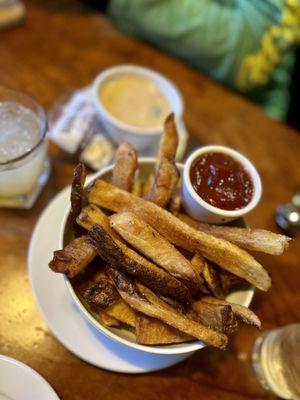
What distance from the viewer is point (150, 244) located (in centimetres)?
89

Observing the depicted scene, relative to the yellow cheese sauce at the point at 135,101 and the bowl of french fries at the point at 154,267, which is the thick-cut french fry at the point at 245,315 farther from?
the yellow cheese sauce at the point at 135,101

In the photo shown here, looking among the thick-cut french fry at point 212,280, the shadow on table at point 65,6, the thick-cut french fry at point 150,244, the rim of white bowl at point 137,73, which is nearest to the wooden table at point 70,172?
the shadow on table at point 65,6

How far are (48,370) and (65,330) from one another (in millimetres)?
97

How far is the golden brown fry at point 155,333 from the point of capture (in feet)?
2.88

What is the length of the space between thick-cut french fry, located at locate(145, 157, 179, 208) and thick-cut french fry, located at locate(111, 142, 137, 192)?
0.20 feet

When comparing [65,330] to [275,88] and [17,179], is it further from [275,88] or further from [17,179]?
[275,88]

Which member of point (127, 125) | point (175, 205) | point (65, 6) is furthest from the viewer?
point (65, 6)

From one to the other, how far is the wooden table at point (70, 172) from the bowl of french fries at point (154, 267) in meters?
0.19

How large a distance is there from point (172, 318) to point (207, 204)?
10.7 inches

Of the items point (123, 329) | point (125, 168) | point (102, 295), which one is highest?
point (125, 168)

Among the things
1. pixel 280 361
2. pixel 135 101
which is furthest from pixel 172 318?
pixel 135 101

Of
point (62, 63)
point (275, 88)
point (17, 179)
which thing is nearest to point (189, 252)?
point (17, 179)

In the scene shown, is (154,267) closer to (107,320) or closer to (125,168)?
(107,320)

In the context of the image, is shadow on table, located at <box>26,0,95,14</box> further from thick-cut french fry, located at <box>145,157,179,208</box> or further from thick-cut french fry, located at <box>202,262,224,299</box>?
thick-cut french fry, located at <box>202,262,224,299</box>
